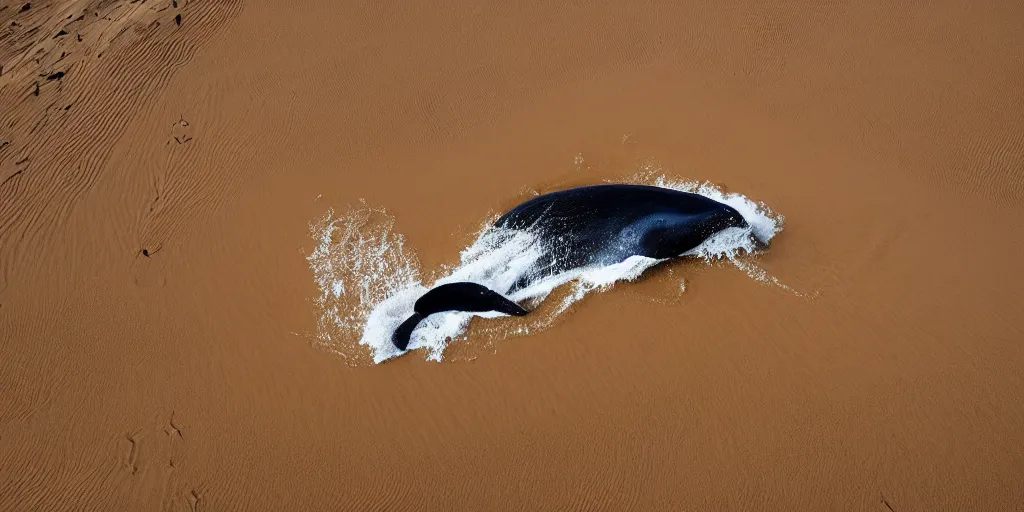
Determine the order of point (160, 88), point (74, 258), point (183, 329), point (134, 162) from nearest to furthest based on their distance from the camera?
point (183, 329)
point (74, 258)
point (134, 162)
point (160, 88)

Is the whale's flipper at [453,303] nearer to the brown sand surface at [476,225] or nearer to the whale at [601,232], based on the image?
the whale at [601,232]

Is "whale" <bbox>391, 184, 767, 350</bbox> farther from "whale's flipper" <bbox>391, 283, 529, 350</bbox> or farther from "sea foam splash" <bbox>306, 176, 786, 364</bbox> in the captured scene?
"sea foam splash" <bbox>306, 176, 786, 364</bbox>

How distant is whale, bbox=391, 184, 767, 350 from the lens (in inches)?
300

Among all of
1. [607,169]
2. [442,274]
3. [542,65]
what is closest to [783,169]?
[607,169]

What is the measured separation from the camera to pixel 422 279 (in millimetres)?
8289

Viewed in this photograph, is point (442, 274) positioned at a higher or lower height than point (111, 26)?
lower

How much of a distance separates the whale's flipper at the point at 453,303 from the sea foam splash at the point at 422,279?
0.50 feet

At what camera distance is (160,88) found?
10172mm

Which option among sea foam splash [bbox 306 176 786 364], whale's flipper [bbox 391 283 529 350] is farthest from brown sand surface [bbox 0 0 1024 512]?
whale's flipper [bbox 391 283 529 350]

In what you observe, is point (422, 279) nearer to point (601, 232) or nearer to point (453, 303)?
point (453, 303)

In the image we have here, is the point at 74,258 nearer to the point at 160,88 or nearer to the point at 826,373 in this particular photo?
the point at 160,88

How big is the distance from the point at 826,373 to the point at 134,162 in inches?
402

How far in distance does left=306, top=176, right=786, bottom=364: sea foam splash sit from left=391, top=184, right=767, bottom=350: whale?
0.46 ft

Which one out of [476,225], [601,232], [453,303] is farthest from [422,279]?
[601,232]
